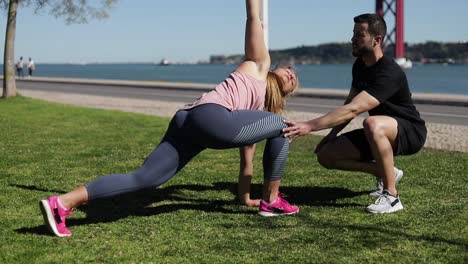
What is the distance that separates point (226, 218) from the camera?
476 cm

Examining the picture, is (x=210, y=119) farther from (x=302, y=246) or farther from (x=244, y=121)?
(x=302, y=246)

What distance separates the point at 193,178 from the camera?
656 centimetres

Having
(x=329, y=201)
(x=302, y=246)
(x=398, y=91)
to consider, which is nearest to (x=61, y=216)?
(x=302, y=246)

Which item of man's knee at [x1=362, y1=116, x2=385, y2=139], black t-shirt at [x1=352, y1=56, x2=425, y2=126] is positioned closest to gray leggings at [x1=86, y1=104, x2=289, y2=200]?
man's knee at [x1=362, y1=116, x2=385, y2=139]

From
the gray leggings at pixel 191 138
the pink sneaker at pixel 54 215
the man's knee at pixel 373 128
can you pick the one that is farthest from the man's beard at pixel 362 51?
the pink sneaker at pixel 54 215

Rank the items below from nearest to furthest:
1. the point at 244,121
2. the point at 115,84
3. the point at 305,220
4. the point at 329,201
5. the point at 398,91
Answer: the point at 244,121 → the point at 305,220 → the point at 398,91 → the point at 329,201 → the point at 115,84

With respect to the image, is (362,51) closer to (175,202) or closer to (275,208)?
(275,208)

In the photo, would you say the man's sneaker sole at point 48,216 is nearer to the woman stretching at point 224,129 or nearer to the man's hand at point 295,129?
the woman stretching at point 224,129

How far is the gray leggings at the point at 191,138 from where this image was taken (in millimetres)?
4207

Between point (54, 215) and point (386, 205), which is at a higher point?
point (54, 215)

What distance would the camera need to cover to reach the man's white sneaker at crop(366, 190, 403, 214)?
4.84m

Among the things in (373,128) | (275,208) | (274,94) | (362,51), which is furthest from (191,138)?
(362,51)

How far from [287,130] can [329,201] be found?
3.72 feet

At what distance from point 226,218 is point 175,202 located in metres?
Answer: 0.77
